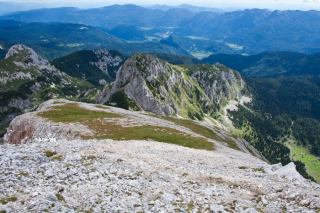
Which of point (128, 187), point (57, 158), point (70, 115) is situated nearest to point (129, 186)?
point (128, 187)

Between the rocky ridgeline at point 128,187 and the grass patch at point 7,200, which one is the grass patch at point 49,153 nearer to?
the rocky ridgeline at point 128,187

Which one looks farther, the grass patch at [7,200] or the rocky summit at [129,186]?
the rocky summit at [129,186]

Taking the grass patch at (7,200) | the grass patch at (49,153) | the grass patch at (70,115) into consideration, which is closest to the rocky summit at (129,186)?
the grass patch at (7,200)

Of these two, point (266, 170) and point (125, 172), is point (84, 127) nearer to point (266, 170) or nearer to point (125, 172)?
point (125, 172)

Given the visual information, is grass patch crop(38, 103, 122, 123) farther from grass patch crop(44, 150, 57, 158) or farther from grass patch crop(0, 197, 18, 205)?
grass patch crop(0, 197, 18, 205)

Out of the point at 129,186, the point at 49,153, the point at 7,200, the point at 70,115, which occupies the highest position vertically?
the point at 7,200

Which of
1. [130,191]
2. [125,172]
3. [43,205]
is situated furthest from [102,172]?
[43,205]

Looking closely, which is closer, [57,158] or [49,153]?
[57,158]

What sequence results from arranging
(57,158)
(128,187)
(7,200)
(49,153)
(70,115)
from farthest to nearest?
(70,115), (49,153), (57,158), (128,187), (7,200)

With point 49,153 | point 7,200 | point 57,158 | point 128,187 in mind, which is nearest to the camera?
point 7,200

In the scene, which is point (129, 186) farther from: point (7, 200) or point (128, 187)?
point (7, 200)

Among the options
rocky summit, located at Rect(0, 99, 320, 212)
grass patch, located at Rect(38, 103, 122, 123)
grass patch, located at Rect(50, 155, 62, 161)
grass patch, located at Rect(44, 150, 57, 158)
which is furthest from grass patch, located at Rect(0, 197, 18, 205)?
grass patch, located at Rect(38, 103, 122, 123)

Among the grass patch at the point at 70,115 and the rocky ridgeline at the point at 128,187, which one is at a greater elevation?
the rocky ridgeline at the point at 128,187

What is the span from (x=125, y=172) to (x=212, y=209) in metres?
11.1
